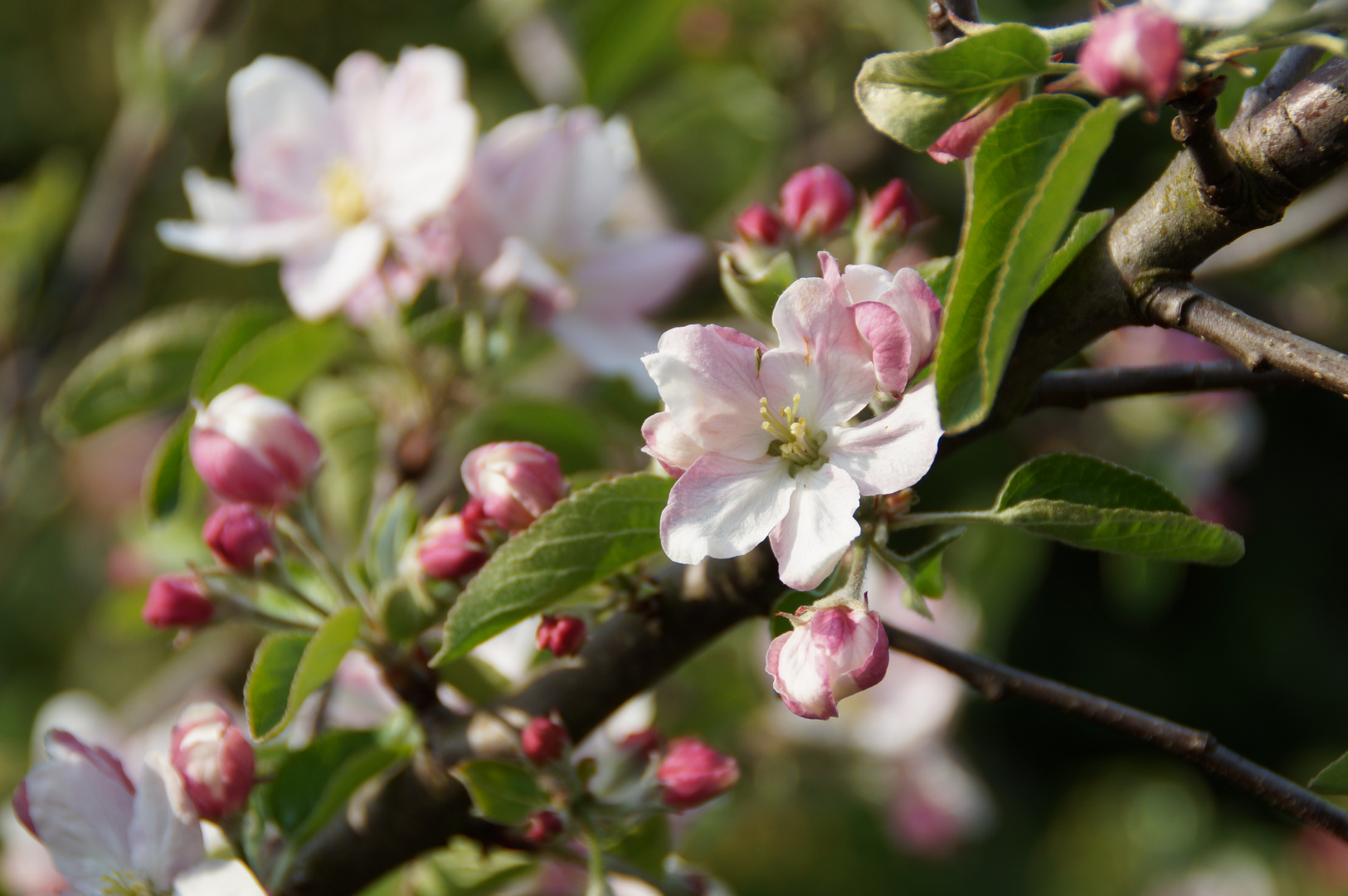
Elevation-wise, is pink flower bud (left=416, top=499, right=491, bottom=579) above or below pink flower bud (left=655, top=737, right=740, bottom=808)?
above

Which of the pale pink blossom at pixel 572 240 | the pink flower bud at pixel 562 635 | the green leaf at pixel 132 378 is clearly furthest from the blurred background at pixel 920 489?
the pink flower bud at pixel 562 635

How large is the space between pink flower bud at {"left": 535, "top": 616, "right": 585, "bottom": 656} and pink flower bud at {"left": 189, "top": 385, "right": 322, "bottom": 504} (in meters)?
0.25

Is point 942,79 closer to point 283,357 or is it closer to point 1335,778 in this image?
point 1335,778

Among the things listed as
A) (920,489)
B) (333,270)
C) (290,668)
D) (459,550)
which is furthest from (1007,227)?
(920,489)

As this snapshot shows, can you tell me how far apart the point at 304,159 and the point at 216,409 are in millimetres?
453

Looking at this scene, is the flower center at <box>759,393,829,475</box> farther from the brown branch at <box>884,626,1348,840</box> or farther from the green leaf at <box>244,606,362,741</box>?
the green leaf at <box>244,606,362,741</box>

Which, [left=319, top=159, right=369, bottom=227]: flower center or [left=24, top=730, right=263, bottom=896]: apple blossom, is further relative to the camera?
[left=319, top=159, right=369, bottom=227]: flower center

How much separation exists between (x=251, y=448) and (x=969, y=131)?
533mm

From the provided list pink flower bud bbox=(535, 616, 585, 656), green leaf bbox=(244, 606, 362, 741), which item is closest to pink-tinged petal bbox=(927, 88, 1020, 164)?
pink flower bud bbox=(535, 616, 585, 656)

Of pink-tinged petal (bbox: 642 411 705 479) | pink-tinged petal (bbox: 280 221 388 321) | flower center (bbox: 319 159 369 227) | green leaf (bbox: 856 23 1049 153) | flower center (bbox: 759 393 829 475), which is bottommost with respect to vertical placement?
flower center (bbox: 759 393 829 475)

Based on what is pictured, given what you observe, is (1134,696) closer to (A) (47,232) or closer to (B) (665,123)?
(B) (665,123)

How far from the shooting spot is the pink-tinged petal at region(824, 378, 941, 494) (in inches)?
20.4

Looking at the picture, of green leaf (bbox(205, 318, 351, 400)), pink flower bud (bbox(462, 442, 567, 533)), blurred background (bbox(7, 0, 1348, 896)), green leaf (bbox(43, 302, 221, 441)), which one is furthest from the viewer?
blurred background (bbox(7, 0, 1348, 896))

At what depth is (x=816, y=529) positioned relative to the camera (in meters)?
0.54
